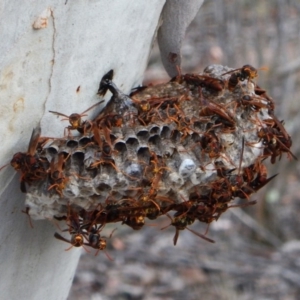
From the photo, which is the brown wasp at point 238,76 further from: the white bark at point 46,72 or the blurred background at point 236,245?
the blurred background at point 236,245

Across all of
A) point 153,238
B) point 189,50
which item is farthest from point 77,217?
point 189,50

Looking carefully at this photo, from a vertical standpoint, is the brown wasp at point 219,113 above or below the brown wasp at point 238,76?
below

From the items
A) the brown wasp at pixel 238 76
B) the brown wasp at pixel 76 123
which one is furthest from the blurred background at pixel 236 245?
the brown wasp at pixel 76 123

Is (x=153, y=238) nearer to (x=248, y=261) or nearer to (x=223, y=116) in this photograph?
(x=248, y=261)

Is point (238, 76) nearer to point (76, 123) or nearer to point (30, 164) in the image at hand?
point (76, 123)

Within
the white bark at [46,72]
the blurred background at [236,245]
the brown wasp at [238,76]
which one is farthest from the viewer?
the blurred background at [236,245]

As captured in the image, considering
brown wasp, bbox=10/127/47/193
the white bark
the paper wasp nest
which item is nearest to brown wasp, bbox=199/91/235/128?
the paper wasp nest

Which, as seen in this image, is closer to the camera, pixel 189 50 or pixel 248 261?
pixel 248 261
